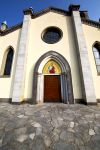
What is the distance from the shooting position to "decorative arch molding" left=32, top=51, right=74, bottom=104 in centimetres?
746

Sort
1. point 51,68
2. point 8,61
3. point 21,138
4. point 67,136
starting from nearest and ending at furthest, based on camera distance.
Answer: point 21,138
point 67,136
point 51,68
point 8,61

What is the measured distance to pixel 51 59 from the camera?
8.87 m

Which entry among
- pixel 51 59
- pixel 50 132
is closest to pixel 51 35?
pixel 51 59

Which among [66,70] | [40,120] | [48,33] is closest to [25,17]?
[48,33]

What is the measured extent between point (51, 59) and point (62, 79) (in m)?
2.07

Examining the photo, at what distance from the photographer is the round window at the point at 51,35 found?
32.1 ft

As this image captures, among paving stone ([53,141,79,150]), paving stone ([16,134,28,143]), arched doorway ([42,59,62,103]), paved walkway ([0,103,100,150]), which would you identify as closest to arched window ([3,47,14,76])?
arched doorway ([42,59,62,103])

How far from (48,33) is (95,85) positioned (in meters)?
6.74

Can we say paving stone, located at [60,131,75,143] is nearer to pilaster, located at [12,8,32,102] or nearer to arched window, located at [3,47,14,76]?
pilaster, located at [12,8,32,102]

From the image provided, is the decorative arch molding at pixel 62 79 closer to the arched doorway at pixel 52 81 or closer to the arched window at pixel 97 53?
the arched doorway at pixel 52 81

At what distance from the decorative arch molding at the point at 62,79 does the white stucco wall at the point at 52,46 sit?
364mm

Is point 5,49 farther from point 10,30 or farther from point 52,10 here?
point 52,10

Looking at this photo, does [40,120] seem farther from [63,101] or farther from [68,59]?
[68,59]

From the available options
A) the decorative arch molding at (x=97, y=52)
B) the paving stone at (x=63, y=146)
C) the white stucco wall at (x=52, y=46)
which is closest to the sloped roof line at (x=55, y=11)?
the white stucco wall at (x=52, y=46)
